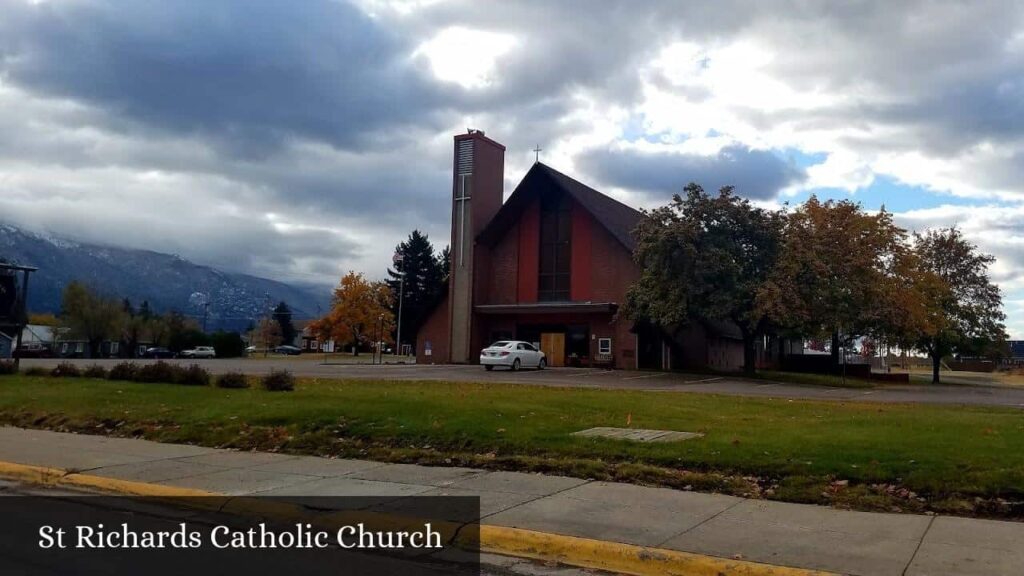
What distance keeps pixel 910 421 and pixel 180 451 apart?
1180 cm

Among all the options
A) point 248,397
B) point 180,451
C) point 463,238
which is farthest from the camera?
point 463,238

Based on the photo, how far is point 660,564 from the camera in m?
6.77

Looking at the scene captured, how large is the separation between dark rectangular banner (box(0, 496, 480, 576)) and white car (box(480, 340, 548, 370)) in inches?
1166

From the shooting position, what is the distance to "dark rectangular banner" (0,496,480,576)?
22.3ft

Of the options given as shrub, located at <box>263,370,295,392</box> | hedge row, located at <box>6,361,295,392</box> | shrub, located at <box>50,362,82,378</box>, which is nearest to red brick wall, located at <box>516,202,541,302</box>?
hedge row, located at <box>6,361,295,392</box>

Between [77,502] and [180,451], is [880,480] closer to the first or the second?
[77,502]

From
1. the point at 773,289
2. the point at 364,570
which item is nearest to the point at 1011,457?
the point at 364,570

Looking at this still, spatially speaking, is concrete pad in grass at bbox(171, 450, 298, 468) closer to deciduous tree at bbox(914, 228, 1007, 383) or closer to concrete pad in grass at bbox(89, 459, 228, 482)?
concrete pad in grass at bbox(89, 459, 228, 482)

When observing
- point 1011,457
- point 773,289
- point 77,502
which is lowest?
point 77,502

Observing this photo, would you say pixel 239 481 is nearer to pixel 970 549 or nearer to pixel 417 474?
pixel 417 474

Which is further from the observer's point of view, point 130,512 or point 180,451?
point 180,451

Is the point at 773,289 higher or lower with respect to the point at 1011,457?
higher

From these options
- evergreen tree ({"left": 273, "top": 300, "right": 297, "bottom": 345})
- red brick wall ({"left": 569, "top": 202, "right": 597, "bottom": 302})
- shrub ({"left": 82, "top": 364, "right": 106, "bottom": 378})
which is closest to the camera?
shrub ({"left": 82, "top": 364, "right": 106, "bottom": 378})

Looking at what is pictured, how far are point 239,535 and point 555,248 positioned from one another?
139 ft
